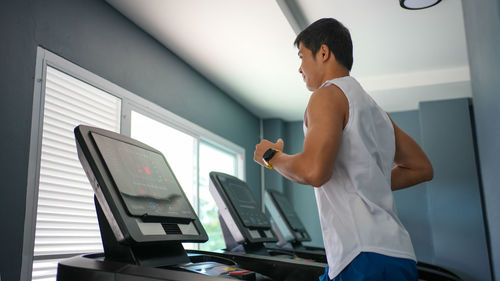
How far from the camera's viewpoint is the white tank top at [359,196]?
957 mm

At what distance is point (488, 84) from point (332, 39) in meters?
0.86

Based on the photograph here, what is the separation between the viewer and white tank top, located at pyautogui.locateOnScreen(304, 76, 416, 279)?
96cm

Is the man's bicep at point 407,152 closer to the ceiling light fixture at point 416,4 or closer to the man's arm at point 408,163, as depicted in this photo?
the man's arm at point 408,163

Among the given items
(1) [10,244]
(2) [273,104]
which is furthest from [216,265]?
(2) [273,104]

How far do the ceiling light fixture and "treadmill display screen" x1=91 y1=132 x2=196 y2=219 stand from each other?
2.48m

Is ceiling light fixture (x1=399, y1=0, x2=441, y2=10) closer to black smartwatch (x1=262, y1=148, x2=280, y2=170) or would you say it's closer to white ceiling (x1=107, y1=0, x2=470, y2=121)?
white ceiling (x1=107, y1=0, x2=470, y2=121)

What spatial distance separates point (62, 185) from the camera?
251 cm

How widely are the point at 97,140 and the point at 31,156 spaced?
1.31 meters

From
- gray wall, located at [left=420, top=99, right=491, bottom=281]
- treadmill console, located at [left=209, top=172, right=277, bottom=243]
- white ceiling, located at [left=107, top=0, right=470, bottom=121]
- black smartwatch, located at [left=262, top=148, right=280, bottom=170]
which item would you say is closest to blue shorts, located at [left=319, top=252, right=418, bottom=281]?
black smartwatch, located at [left=262, top=148, right=280, bottom=170]

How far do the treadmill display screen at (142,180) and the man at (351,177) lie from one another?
0.35m

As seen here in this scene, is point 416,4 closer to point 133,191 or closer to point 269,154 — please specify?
point 269,154

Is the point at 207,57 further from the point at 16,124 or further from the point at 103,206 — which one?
the point at 103,206

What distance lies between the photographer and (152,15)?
327cm

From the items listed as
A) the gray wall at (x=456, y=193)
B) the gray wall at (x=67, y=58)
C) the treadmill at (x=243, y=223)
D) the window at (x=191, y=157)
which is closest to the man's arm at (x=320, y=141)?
the treadmill at (x=243, y=223)
